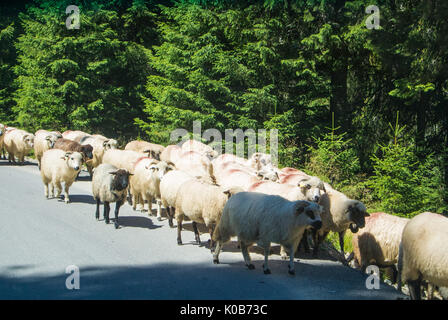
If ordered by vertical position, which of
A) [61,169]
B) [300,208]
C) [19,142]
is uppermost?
[19,142]

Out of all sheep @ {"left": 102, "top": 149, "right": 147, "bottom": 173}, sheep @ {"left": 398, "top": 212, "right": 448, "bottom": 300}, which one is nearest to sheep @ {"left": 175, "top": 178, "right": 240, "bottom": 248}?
sheep @ {"left": 398, "top": 212, "right": 448, "bottom": 300}

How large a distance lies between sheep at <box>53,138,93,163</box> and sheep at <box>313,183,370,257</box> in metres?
9.75

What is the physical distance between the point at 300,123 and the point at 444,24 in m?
7.04

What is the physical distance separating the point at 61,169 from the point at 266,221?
27.2 feet

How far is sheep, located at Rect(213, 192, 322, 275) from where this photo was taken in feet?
23.6

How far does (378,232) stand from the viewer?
886 cm

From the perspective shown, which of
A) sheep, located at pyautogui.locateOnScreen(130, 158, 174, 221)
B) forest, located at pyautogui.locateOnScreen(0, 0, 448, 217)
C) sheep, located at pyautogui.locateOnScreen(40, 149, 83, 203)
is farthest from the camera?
forest, located at pyautogui.locateOnScreen(0, 0, 448, 217)

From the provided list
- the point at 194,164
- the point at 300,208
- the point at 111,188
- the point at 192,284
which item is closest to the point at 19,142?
the point at 194,164

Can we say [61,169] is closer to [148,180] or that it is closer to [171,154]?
[148,180]

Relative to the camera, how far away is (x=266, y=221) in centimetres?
730

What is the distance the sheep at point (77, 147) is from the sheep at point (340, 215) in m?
9.75

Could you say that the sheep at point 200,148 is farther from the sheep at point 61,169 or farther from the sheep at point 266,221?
the sheep at point 266,221

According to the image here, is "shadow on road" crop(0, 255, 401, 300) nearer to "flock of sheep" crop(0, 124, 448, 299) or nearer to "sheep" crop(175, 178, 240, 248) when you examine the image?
"flock of sheep" crop(0, 124, 448, 299)
